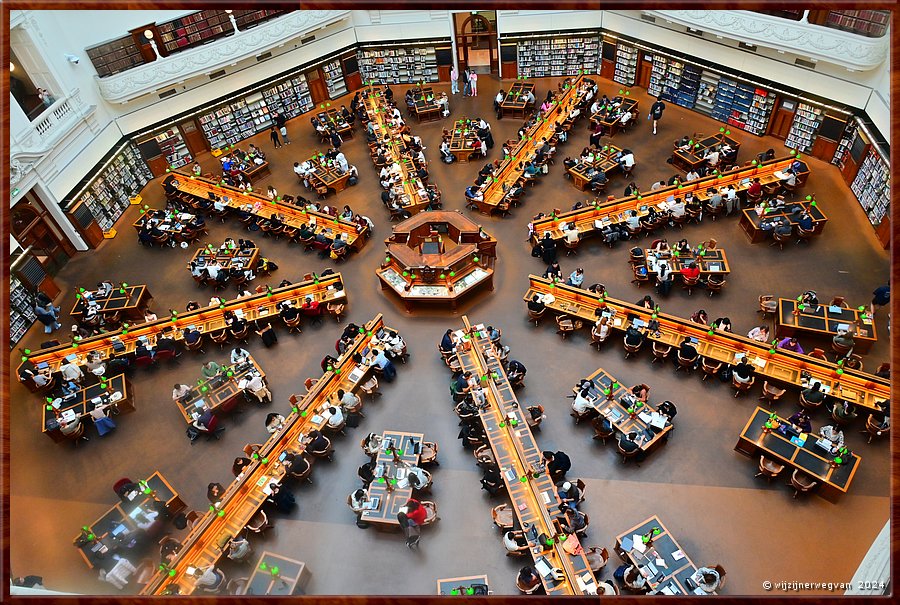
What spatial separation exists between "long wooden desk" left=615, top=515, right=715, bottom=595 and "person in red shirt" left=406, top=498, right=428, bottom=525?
407 centimetres

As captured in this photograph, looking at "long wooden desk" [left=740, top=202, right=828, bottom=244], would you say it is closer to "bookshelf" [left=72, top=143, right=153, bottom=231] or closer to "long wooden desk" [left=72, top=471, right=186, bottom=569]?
"long wooden desk" [left=72, top=471, right=186, bottom=569]

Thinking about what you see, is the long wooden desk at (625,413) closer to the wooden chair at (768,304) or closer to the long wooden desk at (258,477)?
the wooden chair at (768,304)

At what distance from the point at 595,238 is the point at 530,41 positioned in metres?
11.8

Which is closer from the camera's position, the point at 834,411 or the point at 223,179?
the point at 834,411

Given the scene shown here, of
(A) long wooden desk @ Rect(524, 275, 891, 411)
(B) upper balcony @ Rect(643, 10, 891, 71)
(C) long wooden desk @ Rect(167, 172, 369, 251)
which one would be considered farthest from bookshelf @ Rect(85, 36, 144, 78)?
(B) upper balcony @ Rect(643, 10, 891, 71)

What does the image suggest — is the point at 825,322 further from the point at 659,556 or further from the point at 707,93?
the point at 707,93

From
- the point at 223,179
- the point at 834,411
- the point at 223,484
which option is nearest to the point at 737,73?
the point at 834,411

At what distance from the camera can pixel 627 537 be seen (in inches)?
476

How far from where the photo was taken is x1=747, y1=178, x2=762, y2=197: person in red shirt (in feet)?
62.7

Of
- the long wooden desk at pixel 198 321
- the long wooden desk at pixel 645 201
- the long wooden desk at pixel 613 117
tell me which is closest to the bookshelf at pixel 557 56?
the long wooden desk at pixel 613 117

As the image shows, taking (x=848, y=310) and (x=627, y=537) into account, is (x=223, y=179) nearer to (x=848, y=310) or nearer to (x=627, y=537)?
(x=627, y=537)

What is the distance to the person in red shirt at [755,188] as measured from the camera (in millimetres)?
19125

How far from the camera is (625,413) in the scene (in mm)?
13969

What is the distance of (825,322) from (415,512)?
1131 centimetres
